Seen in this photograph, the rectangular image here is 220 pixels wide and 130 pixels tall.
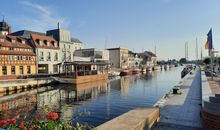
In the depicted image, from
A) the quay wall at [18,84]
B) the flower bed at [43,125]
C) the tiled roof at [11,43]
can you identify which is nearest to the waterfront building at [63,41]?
the tiled roof at [11,43]

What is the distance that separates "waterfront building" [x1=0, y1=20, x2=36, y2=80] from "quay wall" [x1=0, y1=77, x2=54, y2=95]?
14.0ft

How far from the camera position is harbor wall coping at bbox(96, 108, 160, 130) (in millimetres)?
6548

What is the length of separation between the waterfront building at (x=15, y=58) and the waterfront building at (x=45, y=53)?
167 centimetres

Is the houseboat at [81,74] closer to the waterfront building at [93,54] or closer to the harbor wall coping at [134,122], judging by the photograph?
the waterfront building at [93,54]

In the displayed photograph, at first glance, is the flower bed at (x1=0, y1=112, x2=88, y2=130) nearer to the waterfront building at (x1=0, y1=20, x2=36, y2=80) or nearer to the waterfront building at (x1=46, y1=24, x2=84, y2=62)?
the waterfront building at (x1=0, y1=20, x2=36, y2=80)

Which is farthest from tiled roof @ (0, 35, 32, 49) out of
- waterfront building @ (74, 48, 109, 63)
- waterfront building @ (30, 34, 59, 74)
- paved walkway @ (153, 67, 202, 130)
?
paved walkway @ (153, 67, 202, 130)

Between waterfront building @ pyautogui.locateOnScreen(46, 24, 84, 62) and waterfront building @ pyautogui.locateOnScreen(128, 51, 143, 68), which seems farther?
waterfront building @ pyautogui.locateOnScreen(128, 51, 143, 68)

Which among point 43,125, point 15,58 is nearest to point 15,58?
point 15,58

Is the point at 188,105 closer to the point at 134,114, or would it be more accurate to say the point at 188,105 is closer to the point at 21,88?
the point at 134,114

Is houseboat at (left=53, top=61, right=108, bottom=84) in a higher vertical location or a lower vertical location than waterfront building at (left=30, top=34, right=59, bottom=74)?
lower

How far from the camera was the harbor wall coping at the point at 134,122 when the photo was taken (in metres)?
6.55

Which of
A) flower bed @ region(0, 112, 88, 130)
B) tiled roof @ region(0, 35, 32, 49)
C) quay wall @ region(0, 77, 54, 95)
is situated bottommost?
quay wall @ region(0, 77, 54, 95)

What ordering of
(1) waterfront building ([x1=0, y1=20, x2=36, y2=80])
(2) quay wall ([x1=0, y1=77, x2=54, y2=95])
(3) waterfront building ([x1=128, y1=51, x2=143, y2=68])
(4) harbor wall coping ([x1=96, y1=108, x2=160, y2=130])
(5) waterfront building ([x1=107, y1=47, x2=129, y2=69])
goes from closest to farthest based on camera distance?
(4) harbor wall coping ([x1=96, y1=108, x2=160, y2=130]) → (2) quay wall ([x1=0, y1=77, x2=54, y2=95]) → (1) waterfront building ([x1=0, y1=20, x2=36, y2=80]) → (5) waterfront building ([x1=107, y1=47, x2=129, y2=69]) → (3) waterfront building ([x1=128, y1=51, x2=143, y2=68])

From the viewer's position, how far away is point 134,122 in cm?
696
